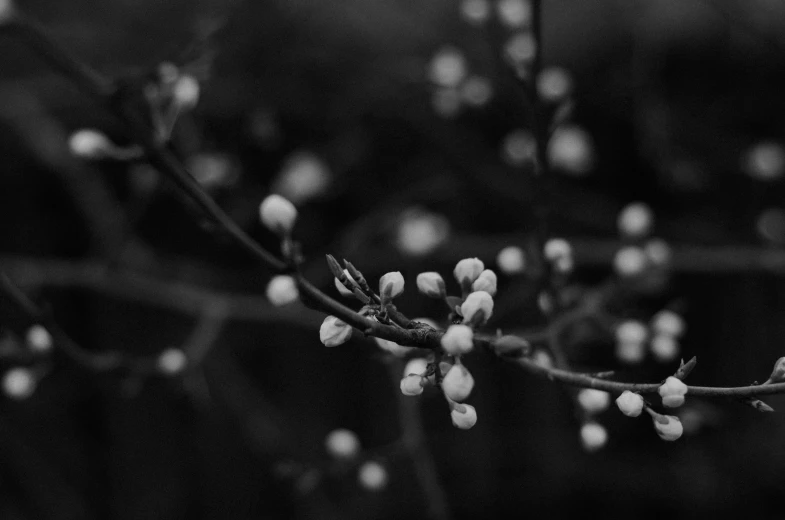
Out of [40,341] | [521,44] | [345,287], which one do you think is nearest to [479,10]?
[521,44]

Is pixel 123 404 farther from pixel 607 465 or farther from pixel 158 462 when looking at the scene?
pixel 607 465

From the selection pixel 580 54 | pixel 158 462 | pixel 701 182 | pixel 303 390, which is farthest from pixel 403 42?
pixel 158 462

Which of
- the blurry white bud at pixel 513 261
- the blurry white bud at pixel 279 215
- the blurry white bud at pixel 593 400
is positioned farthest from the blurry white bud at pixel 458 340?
the blurry white bud at pixel 513 261

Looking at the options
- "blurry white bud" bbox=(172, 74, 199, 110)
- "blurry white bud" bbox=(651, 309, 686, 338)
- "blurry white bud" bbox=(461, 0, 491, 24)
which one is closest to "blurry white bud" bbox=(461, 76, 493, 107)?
"blurry white bud" bbox=(461, 0, 491, 24)

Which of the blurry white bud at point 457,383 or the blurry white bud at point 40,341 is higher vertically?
the blurry white bud at point 40,341

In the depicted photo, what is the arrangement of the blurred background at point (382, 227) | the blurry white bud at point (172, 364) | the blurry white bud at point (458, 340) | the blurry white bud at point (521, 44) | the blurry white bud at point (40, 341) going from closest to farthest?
the blurry white bud at point (458, 340) < the blurry white bud at point (40, 341) < the blurry white bud at point (172, 364) < the blurry white bud at point (521, 44) < the blurred background at point (382, 227)

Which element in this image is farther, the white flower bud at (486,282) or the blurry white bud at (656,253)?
the blurry white bud at (656,253)

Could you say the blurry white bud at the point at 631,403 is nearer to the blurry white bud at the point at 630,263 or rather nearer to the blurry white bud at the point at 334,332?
the blurry white bud at the point at 334,332
